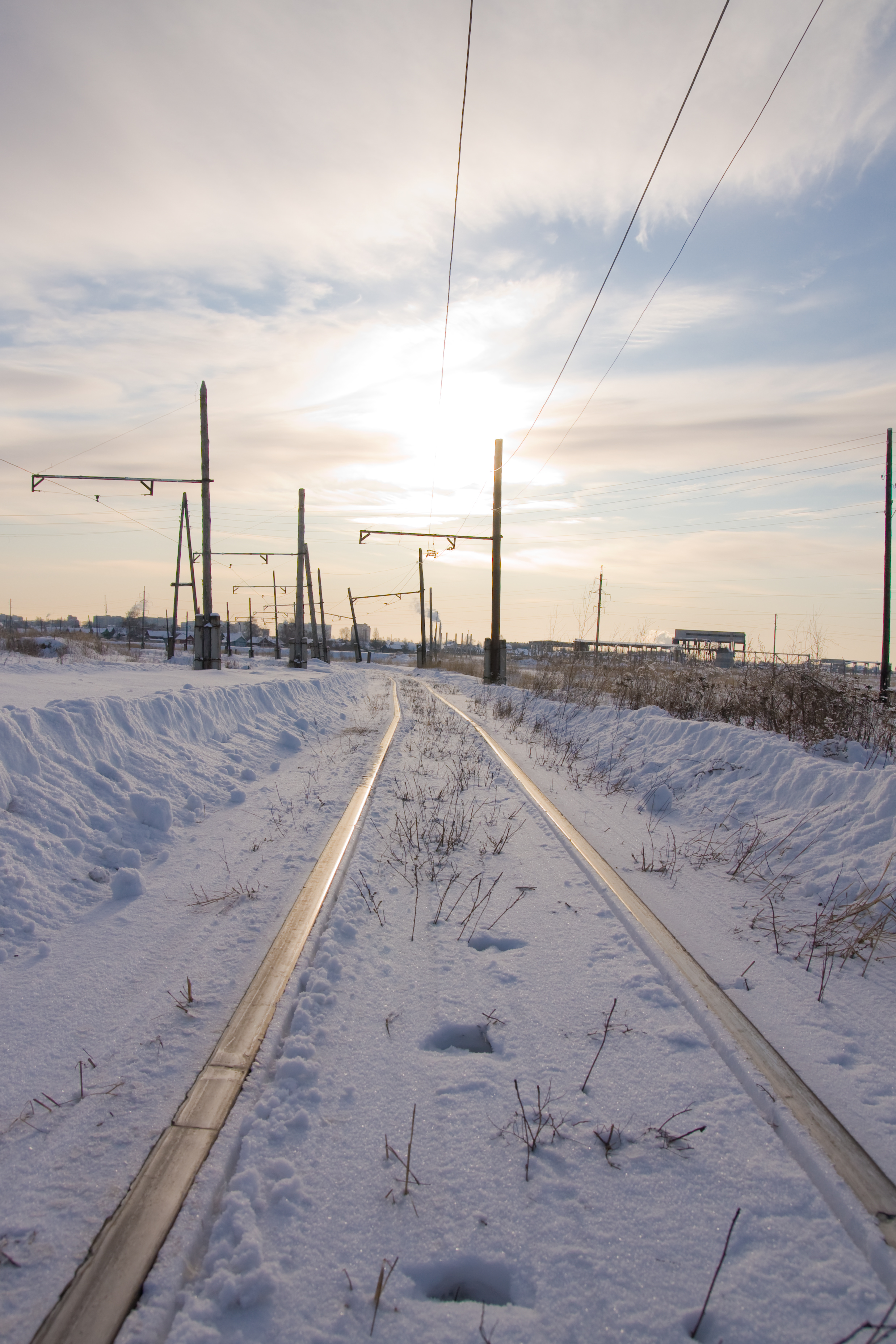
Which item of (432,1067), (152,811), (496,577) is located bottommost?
(432,1067)

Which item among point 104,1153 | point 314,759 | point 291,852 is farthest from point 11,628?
point 104,1153

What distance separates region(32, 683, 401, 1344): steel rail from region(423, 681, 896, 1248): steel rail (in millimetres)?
2109

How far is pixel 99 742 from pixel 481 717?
10.7 m

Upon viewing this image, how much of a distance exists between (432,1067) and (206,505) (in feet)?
68.3

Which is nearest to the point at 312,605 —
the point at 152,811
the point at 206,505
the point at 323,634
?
the point at 323,634

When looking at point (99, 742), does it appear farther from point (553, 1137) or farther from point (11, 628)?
point (11, 628)

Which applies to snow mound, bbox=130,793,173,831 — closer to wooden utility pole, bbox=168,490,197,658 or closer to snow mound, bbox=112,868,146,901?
snow mound, bbox=112,868,146,901

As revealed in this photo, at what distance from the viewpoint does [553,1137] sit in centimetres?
238

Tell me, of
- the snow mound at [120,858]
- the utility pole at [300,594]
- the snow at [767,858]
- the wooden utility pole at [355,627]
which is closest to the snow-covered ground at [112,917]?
the snow mound at [120,858]

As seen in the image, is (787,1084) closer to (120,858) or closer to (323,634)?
(120,858)

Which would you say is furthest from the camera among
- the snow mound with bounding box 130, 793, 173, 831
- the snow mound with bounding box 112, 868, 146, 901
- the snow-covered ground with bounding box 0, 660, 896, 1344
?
the snow mound with bounding box 130, 793, 173, 831

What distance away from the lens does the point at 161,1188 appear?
6.92 ft

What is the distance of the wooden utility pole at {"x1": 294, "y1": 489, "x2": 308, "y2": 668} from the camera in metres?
31.9

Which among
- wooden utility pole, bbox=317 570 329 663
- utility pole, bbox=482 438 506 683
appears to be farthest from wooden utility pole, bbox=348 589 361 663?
utility pole, bbox=482 438 506 683
